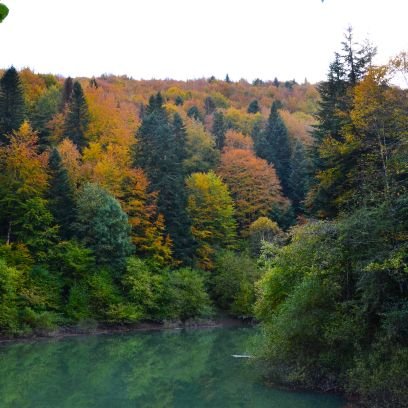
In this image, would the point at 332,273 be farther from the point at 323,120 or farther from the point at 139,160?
the point at 139,160

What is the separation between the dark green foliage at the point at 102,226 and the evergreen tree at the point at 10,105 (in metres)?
10.6

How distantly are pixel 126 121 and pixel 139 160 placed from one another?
53.1 ft

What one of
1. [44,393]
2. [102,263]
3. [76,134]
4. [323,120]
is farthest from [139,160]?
[44,393]

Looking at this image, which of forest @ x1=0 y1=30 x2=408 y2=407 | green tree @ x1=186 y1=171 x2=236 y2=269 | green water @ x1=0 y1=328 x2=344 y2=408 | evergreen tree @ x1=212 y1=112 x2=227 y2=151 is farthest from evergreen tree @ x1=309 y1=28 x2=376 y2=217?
evergreen tree @ x1=212 y1=112 x2=227 y2=151

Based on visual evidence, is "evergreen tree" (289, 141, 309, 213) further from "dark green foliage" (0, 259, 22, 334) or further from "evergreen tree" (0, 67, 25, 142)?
"dark green foliage" (0, 259, 22, 334)

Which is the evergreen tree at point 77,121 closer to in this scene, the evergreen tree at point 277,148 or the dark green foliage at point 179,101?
the evergreen tree at point 277,148

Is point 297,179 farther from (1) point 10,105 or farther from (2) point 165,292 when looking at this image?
(1) point 10,105

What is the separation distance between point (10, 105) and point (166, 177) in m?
15.0

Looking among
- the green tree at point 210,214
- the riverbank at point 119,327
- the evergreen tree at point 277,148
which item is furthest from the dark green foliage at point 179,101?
the riverbank at point 119,327

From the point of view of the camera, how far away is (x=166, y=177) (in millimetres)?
47969

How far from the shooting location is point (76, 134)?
53562mm

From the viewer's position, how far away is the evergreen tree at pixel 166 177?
4681cm

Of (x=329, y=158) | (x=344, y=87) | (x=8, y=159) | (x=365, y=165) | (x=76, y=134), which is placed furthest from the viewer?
(x=76, y=134)

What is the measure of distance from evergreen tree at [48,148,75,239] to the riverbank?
718 centimetres
